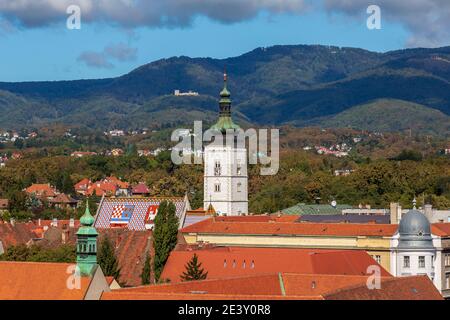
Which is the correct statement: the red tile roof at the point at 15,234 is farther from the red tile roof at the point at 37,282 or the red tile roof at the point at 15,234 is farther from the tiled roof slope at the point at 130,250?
the red tile roof at the point at 37,282

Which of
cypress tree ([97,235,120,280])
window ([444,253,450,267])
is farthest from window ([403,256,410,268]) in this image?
cypress tree ([97,235,120,280])

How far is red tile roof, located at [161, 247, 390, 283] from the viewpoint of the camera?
8706cm

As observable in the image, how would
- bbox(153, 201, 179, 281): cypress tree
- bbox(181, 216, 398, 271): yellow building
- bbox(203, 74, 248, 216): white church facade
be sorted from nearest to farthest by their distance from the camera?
bbox(153, 201, 179, 281): cypress tree → bbox(181, 216, 398, 271): yellow building → bbox(203, 74, 248, 216): white church facade

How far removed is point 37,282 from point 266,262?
32.5 m

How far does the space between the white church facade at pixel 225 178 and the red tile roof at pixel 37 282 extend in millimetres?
90991

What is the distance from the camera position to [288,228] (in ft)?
387

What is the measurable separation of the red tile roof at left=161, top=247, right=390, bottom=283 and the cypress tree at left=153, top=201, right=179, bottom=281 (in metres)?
0.46

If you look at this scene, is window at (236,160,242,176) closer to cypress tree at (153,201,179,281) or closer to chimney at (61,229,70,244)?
chimney at (61,229,70,244)

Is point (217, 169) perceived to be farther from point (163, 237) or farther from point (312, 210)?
point (163, 237)

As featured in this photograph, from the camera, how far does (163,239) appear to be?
96000mm
